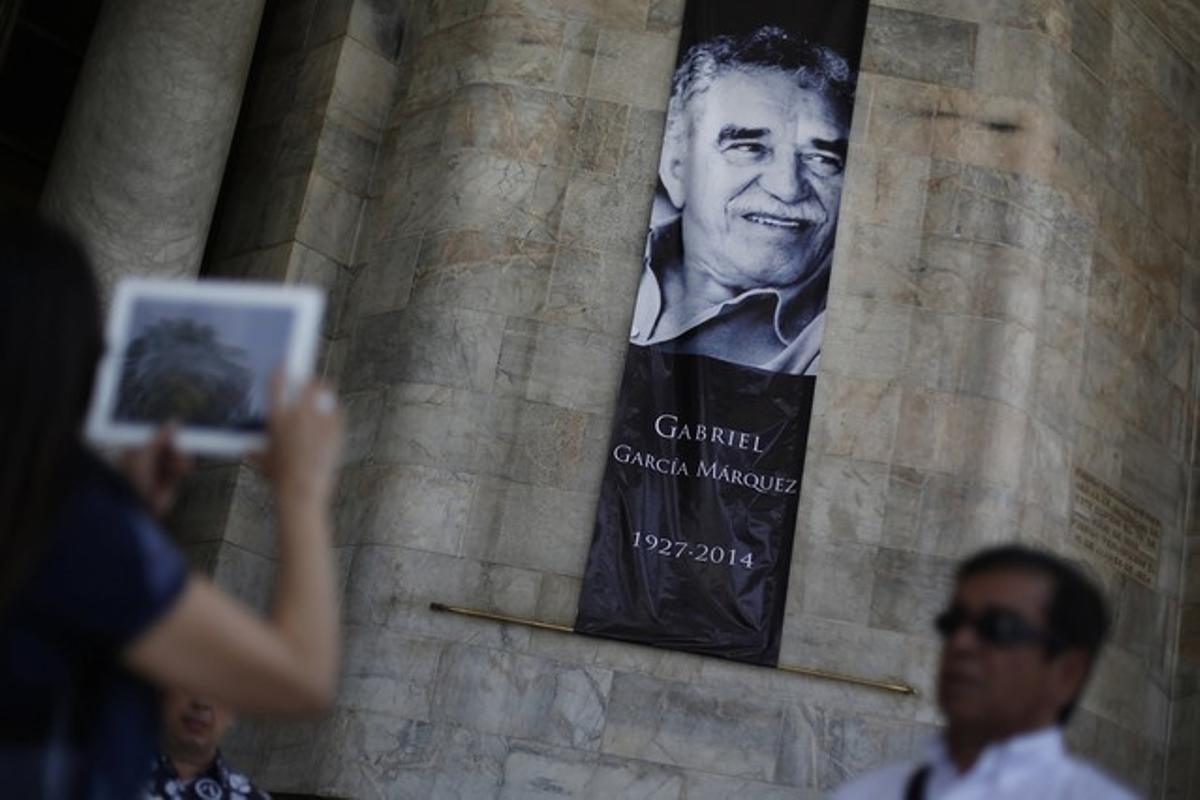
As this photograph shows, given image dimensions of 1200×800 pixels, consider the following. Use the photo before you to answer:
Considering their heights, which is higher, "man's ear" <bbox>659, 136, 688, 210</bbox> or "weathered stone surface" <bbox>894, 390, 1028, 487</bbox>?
"man's ear" <bbox>659, 136, 688, 210</bbox>

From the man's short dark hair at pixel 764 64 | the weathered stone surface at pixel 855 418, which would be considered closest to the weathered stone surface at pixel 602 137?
the man's short dark hair at pixel 764 64

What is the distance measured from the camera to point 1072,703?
3.32 m

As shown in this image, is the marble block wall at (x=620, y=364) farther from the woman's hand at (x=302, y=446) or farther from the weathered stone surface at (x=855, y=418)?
the woman's hand at (x=302, y=446)

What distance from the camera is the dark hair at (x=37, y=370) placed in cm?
232

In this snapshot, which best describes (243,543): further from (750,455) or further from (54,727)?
(54,727)

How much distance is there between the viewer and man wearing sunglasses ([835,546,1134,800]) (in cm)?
318

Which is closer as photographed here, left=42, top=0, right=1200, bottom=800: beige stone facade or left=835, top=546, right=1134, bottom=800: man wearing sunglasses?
left=835, top=546, right=1134, bottom=800: man wearing sunglasses

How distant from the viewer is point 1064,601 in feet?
10.8

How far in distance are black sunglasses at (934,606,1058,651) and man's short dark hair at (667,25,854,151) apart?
377 inches

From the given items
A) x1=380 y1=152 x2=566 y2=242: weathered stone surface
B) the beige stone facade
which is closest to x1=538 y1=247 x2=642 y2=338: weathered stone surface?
the beige stone facade

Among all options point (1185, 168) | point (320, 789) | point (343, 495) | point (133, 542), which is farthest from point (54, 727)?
point (1185, 168)

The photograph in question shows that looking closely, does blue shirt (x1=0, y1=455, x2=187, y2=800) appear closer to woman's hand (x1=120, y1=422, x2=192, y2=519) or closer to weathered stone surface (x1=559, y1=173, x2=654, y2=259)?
woman's hand (x1=120, y1=422, x2=192, y2=519)

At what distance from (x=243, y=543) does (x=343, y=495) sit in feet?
2.38

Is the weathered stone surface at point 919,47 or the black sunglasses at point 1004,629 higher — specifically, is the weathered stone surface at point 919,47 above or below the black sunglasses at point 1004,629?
above
